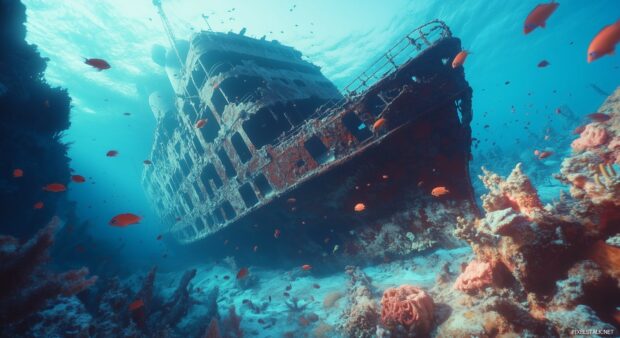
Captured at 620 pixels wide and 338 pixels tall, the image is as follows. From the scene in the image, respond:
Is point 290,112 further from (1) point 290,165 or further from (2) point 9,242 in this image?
(2) point 9,242

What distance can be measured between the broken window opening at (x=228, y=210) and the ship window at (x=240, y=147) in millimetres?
3473

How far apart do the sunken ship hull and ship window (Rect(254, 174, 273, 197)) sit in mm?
72

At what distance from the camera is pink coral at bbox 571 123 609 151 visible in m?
11.2

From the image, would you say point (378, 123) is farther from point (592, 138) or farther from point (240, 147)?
point (592, 138)

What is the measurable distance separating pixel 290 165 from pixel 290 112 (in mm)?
4371

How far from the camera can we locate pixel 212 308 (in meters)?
12.0

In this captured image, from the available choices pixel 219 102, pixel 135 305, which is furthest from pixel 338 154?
pixel 219 102

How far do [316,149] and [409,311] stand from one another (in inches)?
290

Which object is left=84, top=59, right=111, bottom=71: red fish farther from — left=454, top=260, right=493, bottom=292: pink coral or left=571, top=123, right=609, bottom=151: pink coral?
left=571, top=123, right=609, bottom=151: pink coral

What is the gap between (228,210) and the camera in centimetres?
1770

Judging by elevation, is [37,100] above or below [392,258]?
above

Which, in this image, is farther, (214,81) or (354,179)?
(214,81)

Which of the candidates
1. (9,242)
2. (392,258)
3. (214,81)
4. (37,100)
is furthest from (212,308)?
(37,100)

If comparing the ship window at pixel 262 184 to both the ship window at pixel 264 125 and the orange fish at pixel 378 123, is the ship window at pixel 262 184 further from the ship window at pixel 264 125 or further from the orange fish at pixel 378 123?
the orange fish at pixel 378 123
